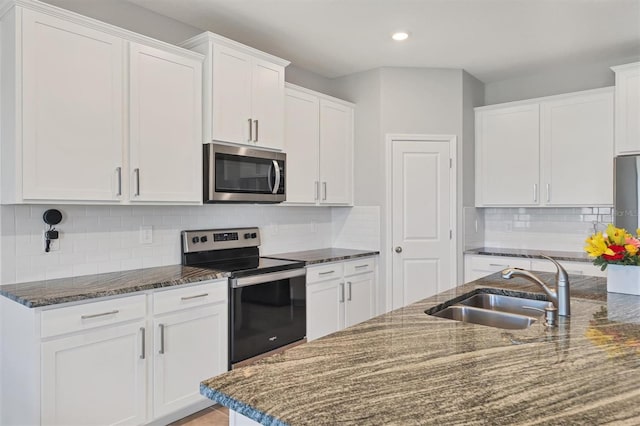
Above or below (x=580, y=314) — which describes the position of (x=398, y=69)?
above

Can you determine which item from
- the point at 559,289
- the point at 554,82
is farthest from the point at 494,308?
the point at 554,82

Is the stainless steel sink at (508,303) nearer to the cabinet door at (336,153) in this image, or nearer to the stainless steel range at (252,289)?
the stainless steel range at (252,289)

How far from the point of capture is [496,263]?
4023 millimetres

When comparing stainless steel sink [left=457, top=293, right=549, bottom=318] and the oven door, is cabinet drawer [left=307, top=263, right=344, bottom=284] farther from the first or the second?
stainless steel sink [left=457, top=293, right=549, bottom=318]

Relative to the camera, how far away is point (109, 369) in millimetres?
2186

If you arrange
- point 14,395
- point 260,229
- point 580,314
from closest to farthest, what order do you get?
point 580,314, point 14,395, point 260,229

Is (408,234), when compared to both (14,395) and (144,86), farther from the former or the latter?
(14,395)

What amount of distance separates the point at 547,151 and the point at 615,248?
91.7 inches

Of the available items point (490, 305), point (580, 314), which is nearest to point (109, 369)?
point (490, 305)

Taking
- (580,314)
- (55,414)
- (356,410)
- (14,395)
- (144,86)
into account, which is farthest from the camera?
(144,86)

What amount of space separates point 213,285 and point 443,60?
2.86 metres

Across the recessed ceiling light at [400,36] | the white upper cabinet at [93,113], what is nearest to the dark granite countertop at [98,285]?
the white upper cabinet at [93,113]

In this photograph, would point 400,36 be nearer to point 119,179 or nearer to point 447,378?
point 119,179

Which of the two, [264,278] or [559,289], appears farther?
[264,278]
